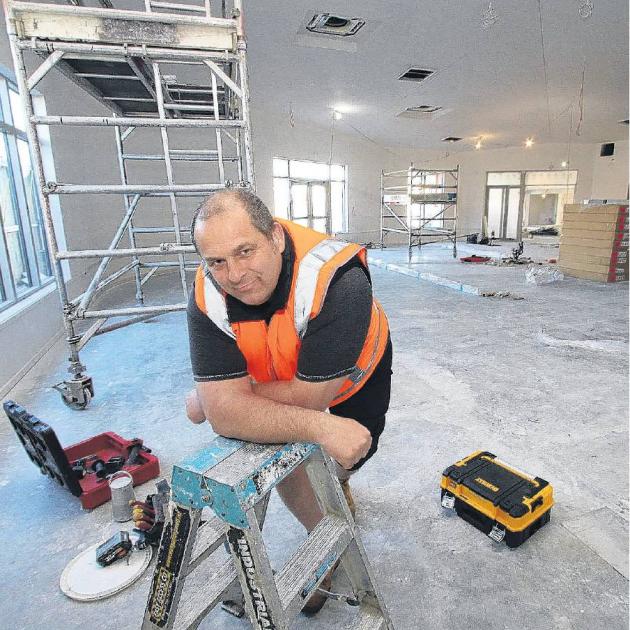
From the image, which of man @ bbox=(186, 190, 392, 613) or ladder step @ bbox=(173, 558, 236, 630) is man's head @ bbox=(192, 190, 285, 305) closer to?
man @ bbox=(186, 190, 392, 613)

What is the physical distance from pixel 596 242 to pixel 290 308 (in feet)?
28.6

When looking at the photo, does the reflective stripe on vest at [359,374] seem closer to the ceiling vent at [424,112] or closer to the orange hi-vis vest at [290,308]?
the orange hi-vis vest at [290,308]

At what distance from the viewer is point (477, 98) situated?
9.73m

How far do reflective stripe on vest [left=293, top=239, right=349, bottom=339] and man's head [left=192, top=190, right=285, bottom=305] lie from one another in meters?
0.09

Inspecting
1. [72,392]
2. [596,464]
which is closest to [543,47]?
[596,464]

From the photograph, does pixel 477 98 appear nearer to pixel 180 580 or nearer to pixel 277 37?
pixel 277 37

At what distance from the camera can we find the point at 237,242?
1164 millimetres

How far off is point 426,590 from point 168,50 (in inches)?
131

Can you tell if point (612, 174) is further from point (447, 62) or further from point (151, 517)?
point (151, 517)

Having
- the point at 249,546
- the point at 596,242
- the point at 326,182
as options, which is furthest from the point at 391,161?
the point at 249,546

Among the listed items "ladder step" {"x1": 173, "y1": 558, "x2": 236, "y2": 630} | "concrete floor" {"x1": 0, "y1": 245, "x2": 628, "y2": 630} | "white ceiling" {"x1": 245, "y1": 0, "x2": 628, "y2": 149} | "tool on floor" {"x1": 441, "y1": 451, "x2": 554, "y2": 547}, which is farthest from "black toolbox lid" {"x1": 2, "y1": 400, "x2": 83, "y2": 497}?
"white ceiling" {"x1": 245, "y1": 0, "x2": 628, "y2": 149}

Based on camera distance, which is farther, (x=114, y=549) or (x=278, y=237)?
(x=114, y=549)

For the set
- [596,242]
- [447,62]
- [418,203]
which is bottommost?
[596,242]

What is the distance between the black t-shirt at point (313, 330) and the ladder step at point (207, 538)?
21.4 inches
